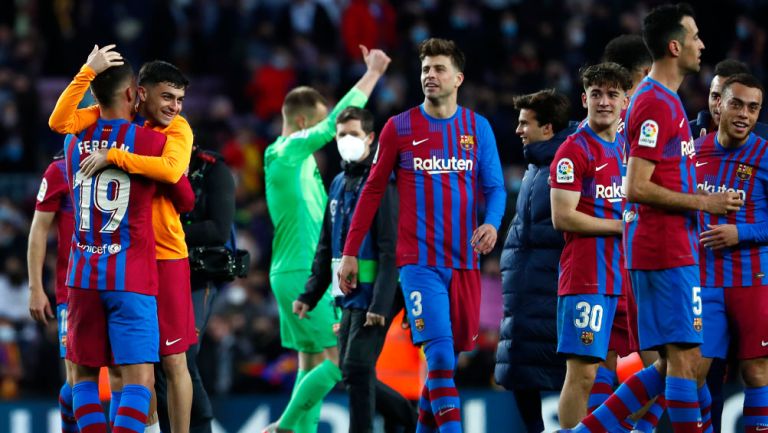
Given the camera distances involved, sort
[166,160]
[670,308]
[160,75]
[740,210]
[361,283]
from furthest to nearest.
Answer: [361,283] < [740,210] < [160,75] < [166,160] < [670,308]

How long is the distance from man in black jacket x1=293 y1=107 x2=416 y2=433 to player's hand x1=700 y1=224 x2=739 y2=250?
193 centimetres

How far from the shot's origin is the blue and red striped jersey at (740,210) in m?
7.00

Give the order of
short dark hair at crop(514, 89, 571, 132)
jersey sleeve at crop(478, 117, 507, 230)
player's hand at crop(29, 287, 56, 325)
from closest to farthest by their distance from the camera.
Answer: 1. jersey sleeve at crop(478, 117, 507, 230)
2. short dark hair at crop(514, 89, 571, 132)
3. player's hand at crop(29, 287, 56, 325)

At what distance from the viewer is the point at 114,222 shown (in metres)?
6.59

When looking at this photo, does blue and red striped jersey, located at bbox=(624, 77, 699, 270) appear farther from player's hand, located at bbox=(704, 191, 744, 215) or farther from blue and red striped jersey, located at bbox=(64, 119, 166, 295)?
blue and red striped jersey, located at bbox=(64, 119, 166, 295)

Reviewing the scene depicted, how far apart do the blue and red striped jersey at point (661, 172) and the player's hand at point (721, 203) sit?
0.38 feet

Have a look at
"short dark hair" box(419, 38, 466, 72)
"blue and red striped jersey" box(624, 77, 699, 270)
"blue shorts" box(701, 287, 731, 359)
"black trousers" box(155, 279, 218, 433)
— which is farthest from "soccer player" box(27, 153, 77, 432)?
"blue shorts" box(701, 287, 731, 359)

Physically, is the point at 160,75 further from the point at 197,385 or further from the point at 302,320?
the point at 302,320

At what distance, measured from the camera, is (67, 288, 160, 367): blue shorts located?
21.5 feet

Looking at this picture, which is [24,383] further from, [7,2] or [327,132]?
[7,2]

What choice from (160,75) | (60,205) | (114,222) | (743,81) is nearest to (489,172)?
(743,81)

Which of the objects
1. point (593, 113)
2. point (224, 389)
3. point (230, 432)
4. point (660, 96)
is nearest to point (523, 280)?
point (593, 113)

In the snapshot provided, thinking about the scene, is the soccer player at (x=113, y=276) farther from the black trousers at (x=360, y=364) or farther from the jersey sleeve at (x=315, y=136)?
the jersey sleeve at (x=315, y=136)

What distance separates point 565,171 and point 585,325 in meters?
0.82
